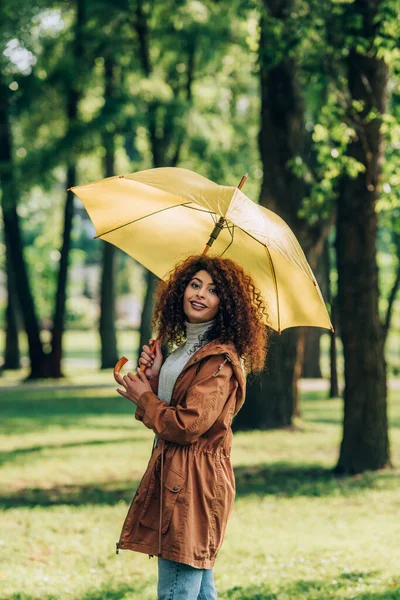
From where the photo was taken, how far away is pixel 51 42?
2297cm

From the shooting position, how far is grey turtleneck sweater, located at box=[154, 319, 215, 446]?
4.02 meters

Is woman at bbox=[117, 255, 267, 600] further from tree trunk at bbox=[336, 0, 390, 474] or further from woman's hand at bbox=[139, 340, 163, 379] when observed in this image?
tree trunk at bbox=[336, 0, 390, 474]

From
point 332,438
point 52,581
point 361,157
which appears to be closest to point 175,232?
point 52,581

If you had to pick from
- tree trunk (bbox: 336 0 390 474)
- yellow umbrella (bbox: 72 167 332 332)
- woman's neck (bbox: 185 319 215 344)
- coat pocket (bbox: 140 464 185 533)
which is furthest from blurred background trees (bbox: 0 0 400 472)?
coat pocket (bbox: 140 464 185 533)

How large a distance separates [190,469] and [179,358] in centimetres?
53

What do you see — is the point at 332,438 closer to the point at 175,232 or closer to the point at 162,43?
the point at 175,232

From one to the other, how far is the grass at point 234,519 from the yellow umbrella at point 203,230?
2316 millimetres

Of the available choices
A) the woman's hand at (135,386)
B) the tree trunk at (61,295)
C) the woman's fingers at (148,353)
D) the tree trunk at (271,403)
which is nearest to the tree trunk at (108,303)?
the tree trunk at (61,295)

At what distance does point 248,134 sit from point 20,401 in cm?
1044

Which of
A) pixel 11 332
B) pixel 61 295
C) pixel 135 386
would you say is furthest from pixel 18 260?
pixel 135 386

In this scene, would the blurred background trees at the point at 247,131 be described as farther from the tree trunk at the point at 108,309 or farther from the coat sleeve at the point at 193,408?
the coat sleeve at the point at 193,408

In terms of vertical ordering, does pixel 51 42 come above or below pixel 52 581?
above

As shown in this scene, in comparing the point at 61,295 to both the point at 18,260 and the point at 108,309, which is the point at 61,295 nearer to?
the point at 18,260

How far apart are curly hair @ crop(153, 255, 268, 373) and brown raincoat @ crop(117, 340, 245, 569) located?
0.18m
